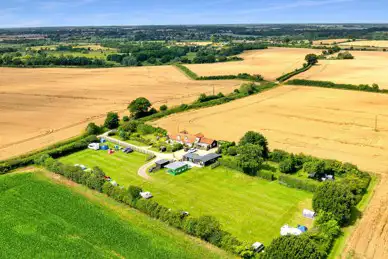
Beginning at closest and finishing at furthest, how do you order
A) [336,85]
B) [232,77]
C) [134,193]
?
1. [134,193]
2. [336,85]
3. [232,77]

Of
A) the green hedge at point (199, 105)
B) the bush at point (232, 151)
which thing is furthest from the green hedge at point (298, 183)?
the green hedge at point (199, 105)

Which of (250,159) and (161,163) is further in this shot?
(161,163)

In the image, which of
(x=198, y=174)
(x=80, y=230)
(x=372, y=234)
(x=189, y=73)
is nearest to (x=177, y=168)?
(x=198, y=174)

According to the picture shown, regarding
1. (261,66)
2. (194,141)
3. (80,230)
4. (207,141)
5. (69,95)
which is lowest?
(80,230)

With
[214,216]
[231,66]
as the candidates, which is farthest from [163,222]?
[231,66]

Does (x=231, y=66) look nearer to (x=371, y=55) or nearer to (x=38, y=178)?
(x=371, y=55)

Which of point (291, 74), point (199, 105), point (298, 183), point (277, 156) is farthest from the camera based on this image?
point (291, 74)

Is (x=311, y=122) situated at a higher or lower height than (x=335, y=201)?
lower

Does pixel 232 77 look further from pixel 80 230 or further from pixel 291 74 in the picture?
pixel 80 230
